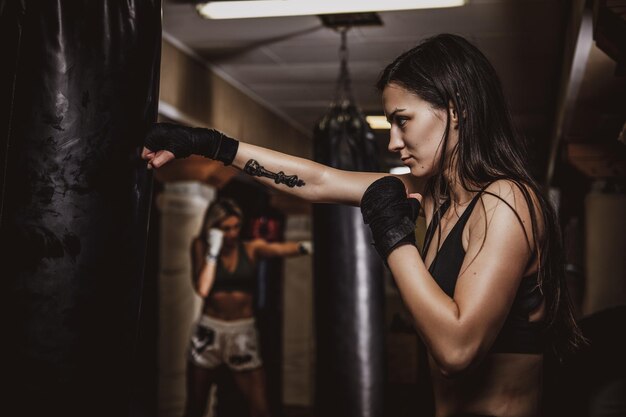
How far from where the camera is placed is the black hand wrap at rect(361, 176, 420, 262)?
1.49 meters

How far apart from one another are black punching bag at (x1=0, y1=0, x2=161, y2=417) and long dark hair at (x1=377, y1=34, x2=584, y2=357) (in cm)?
62

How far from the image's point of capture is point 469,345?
1.39 meters

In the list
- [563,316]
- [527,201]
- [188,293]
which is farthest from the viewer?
[188,293]

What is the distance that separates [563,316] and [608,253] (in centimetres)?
377

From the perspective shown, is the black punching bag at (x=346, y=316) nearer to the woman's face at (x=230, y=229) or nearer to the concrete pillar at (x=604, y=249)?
the woman's face at (x=230, y=229)

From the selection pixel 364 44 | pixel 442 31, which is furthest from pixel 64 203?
pixel 364 44

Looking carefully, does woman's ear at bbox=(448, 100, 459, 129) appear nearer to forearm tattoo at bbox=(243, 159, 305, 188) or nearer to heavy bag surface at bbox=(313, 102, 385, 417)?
forearm tattoo at bbox=(243, 159, 305, 188)

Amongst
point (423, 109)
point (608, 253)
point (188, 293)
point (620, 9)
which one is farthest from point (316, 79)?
point (423, 109)

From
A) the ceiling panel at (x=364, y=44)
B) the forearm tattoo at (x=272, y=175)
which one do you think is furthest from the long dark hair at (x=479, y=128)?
the ceiling panel at (x=364, y=44)

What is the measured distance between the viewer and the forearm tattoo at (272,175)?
76.4 inches

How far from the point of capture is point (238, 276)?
5273mm

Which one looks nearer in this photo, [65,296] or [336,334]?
[65,296]

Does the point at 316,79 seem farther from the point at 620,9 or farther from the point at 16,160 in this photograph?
the point at 16,160

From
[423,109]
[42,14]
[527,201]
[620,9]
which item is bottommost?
[527,201]
